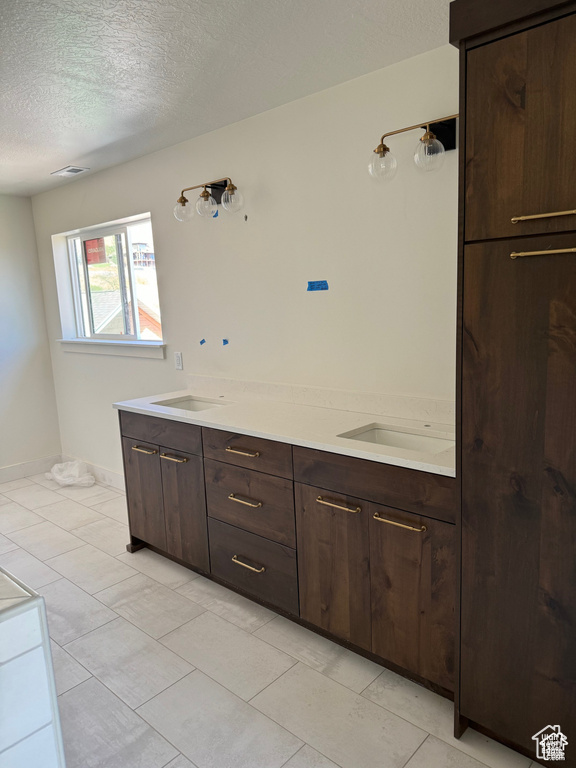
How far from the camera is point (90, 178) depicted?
13.0 ft

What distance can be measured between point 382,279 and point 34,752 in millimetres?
2089

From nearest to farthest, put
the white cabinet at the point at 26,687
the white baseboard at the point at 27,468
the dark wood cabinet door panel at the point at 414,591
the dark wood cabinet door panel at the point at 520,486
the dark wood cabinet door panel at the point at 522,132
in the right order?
the white cabinet at the point at 26,687 → the dark wood cabinet door panel at the point at 522,132 → the dark wood cabinet door panel at the point at 520,486 → the dark wood cabinet door panel at the point at 414,591 → the white baseboard at the point at 27,468

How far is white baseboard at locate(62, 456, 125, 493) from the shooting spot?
4.31 meters

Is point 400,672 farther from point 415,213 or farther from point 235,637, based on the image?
point 415,213

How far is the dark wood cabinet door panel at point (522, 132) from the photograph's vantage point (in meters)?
1.27

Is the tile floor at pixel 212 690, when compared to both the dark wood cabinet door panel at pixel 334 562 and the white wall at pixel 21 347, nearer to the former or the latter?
the dark wood cabinet door panel at pixel 334 562

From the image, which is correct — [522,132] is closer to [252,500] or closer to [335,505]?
[335,505]

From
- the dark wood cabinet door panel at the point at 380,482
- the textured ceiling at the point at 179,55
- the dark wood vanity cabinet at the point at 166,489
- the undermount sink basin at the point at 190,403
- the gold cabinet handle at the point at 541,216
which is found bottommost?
the dark wood vanity cabinet at the point at 166,489

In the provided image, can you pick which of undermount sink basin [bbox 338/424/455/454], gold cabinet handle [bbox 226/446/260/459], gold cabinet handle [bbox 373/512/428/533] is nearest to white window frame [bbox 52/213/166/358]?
gold cabinet handle [bbox 226/446/260/459]

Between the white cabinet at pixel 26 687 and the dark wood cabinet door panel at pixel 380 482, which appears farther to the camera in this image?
the dark wood cabinet door panel at pixel 380 482

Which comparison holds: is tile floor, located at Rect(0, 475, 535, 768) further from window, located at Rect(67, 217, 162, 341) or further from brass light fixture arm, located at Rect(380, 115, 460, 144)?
brass light fixture arm, located at Rect(380, 115, 460, 144)

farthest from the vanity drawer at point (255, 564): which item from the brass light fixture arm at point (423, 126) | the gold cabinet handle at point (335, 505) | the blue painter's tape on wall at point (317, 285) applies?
the brass light fixture arm at point (423, 126)

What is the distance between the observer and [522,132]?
4.40ft

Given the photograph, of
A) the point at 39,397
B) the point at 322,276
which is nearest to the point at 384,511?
the point at 322,276
